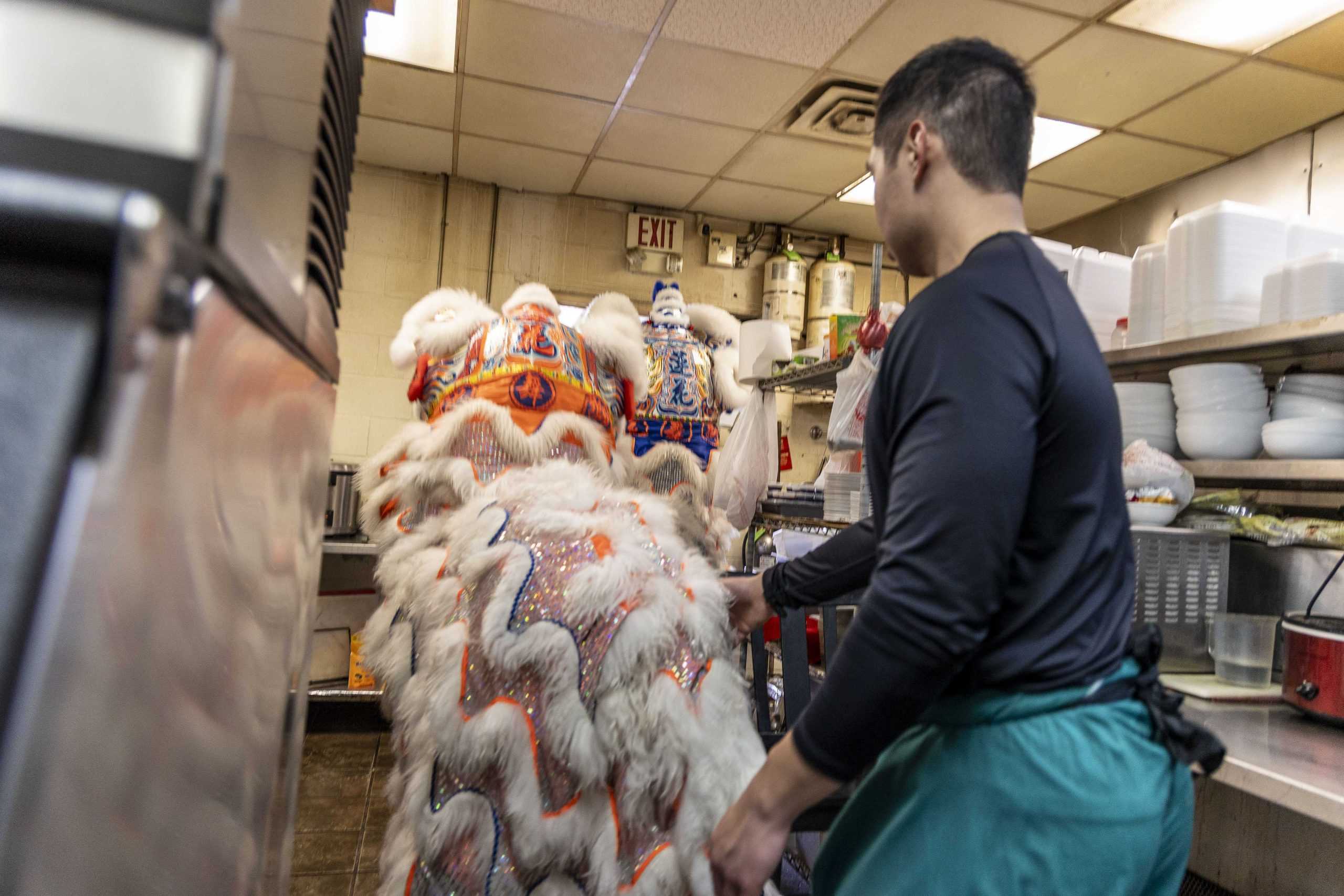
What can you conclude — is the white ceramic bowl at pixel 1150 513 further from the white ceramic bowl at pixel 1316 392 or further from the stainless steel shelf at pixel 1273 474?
the white ceramic bowl at pixel 1316 392

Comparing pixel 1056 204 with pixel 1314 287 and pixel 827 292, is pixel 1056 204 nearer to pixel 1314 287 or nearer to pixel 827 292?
pixel 827 292

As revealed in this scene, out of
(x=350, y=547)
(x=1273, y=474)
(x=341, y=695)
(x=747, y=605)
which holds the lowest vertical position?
(x=341, y=695)

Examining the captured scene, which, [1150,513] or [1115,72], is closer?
[1150,513]

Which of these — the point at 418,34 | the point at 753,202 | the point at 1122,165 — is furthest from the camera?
the point at 753,202

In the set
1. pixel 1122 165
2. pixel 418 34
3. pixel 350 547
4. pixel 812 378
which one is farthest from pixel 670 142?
pixel 350 547

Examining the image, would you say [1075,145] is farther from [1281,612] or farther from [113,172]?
[113,172]

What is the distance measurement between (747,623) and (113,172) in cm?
125

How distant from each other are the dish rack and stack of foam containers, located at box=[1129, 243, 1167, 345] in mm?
567

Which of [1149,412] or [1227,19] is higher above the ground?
[1227,19]

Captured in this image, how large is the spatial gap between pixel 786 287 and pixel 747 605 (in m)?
4.03

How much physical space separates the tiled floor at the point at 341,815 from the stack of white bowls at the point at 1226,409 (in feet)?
7.29

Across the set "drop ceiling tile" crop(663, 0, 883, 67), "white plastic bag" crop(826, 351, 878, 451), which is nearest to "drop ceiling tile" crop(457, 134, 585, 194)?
"drop ceiling tile" crop(663, 0, 883, 67)

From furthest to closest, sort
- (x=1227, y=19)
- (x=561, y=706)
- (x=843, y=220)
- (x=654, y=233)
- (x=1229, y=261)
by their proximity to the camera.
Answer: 1. (x=843, y=220)
2. (x=654, y=233)
3. (x=1227, y=19)
4. (x=1229, y=261)
5. (x=561, y=706)

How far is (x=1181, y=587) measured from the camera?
178 centimetres
